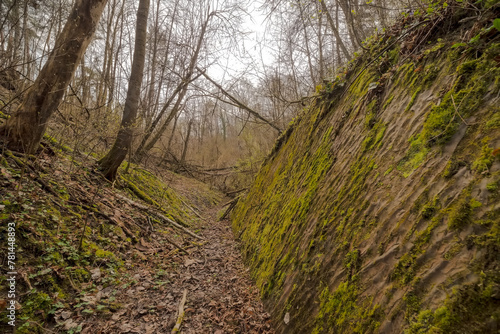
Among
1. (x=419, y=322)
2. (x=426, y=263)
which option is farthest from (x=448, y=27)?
(x=419, y=322)

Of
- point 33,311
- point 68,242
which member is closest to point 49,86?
point 68,242

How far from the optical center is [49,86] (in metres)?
3.77

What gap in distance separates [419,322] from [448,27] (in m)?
2.29

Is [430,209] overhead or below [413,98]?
below

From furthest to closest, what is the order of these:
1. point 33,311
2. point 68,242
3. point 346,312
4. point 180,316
A: 1. point 68,242
2. point 180,316
3. point 33,311
4. point 346,312

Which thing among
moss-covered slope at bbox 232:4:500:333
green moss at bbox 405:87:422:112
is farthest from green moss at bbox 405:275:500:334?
green moss at bbox 405:87:422:112

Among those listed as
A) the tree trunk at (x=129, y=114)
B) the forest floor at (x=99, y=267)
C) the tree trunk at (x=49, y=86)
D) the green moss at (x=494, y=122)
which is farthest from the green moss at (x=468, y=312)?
the tree trunk at (x=129, y=114)

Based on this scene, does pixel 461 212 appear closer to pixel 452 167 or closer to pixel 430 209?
pixel 430 209

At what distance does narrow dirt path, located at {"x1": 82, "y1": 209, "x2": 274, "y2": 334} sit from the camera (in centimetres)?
255

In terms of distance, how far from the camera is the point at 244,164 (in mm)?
12438

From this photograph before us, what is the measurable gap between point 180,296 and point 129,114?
461 cm

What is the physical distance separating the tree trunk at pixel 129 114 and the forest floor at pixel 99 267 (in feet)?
1.56

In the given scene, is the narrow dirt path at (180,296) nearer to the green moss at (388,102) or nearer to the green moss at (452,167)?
the green moss at (452,167)

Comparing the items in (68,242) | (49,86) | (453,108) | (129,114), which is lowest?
(68,242)
